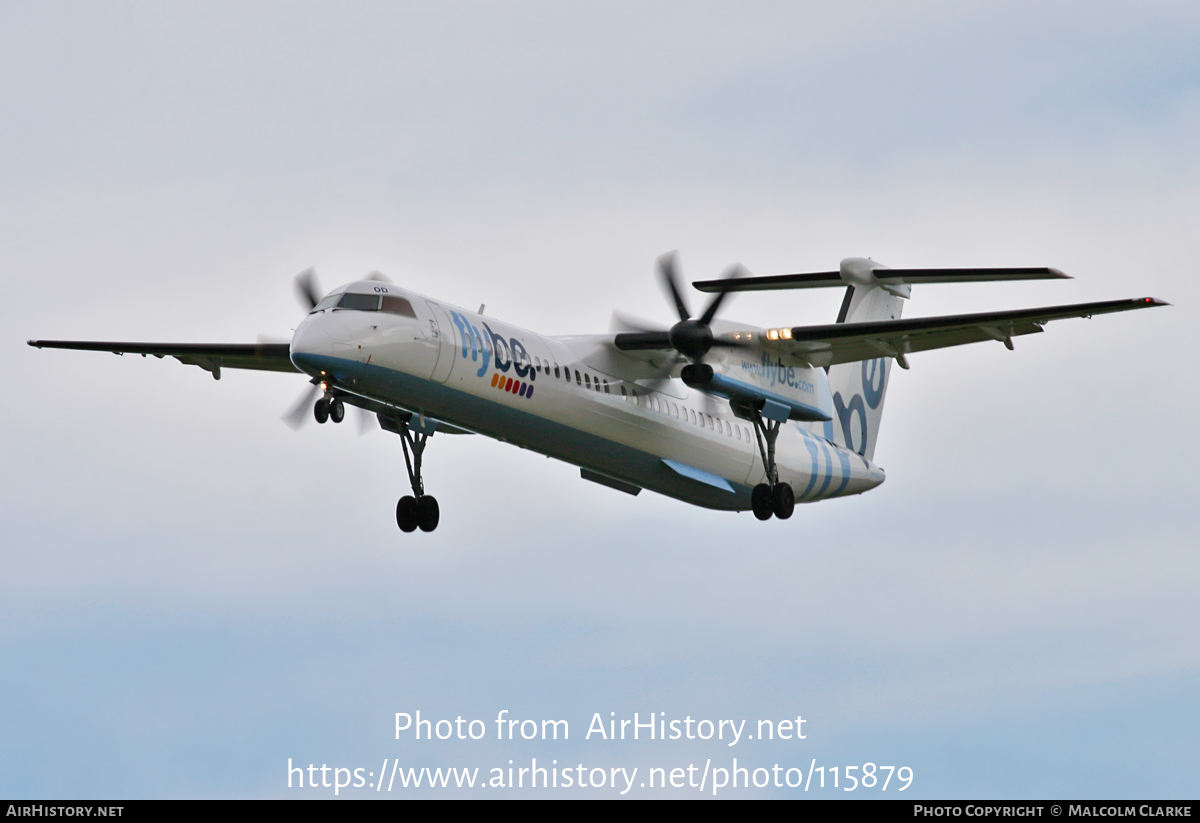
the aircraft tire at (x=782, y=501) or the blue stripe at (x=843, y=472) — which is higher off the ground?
the blue stripe at (x=843, y=472)

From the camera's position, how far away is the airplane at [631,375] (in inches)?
819

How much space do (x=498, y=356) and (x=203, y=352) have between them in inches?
245

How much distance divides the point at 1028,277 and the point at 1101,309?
298 cm

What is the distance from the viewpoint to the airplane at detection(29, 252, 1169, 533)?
2080 centimetres

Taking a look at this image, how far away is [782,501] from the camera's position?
991 inches

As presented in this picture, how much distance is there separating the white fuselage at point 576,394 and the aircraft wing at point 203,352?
436cm

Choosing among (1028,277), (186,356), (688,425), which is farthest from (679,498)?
(186,356)

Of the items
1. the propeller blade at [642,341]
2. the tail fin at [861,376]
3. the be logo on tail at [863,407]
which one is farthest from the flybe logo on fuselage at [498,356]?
the be logo on tail at [863,407]

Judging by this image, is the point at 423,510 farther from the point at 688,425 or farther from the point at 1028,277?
the point at 1028,277

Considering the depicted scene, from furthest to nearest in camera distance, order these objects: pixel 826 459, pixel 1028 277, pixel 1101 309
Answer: pixel 826 459 < pixel 1028 277 < pixel 1101 309

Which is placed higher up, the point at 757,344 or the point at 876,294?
the point at 876,294

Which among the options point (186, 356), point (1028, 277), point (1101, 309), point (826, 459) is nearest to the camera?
point (1101, 309)

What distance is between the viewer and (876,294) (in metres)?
29.4

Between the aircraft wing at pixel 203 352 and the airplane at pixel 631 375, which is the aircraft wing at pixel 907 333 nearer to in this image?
the airplane at pixel 631 375
